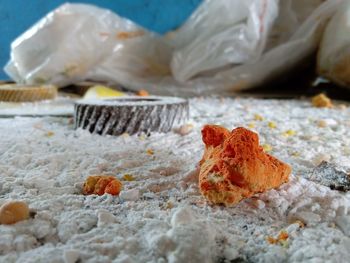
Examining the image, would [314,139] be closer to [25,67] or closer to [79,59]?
[79,59]

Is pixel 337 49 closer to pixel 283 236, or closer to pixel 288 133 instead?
pixel 288 133

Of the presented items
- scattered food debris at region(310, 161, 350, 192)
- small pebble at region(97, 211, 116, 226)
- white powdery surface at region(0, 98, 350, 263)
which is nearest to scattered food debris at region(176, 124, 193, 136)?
white powdery surface at region(0, 98, 350, 263)

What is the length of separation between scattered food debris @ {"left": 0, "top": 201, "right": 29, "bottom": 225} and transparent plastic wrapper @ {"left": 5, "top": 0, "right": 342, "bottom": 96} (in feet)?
4.65

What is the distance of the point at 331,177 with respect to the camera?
2.14 ft

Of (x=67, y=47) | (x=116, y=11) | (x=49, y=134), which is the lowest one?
(x=49, y=134)

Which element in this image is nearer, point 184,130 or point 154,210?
point 154,210

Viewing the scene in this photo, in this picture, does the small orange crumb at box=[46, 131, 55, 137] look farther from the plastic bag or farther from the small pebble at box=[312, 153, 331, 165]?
the plastic bag

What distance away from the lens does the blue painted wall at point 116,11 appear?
2455 mm

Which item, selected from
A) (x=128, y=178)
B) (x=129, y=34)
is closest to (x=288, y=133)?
(x=128, y=178)

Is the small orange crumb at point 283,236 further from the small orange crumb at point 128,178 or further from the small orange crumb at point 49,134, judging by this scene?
the small orange crumb at point 49,134

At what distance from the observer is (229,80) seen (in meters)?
1.90

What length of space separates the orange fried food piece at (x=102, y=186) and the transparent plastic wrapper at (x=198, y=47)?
1286 millimetres

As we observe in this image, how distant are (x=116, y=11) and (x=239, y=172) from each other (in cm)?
212

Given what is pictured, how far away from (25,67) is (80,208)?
59.6 inches
